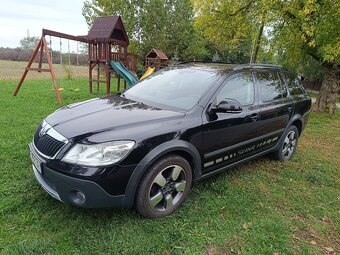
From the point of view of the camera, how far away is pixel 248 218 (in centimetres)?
307

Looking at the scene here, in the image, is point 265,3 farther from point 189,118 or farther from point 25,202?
point 25,202

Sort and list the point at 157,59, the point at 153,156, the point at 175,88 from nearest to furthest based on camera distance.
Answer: the point at 153,156 → the point at 175,88 → the point at 157,59

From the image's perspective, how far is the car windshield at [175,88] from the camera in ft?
10.8

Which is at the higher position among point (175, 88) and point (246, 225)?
point (175, 88)

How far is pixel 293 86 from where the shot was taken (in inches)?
192

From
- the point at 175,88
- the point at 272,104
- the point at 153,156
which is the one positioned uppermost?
the point at 175,88

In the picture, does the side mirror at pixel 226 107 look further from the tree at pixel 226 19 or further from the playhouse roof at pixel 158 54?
the playhouse roof at pixel 158 54

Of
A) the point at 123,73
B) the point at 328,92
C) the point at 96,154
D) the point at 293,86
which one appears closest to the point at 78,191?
the point at 96,154

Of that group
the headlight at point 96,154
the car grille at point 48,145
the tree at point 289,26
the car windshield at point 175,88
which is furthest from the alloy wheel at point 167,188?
the tree at point 289,26

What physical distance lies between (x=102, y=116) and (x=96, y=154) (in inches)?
23.6

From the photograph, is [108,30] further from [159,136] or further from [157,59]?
[159,136]

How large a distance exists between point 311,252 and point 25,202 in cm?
294

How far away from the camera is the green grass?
251cm

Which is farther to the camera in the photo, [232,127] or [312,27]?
[312,27]
